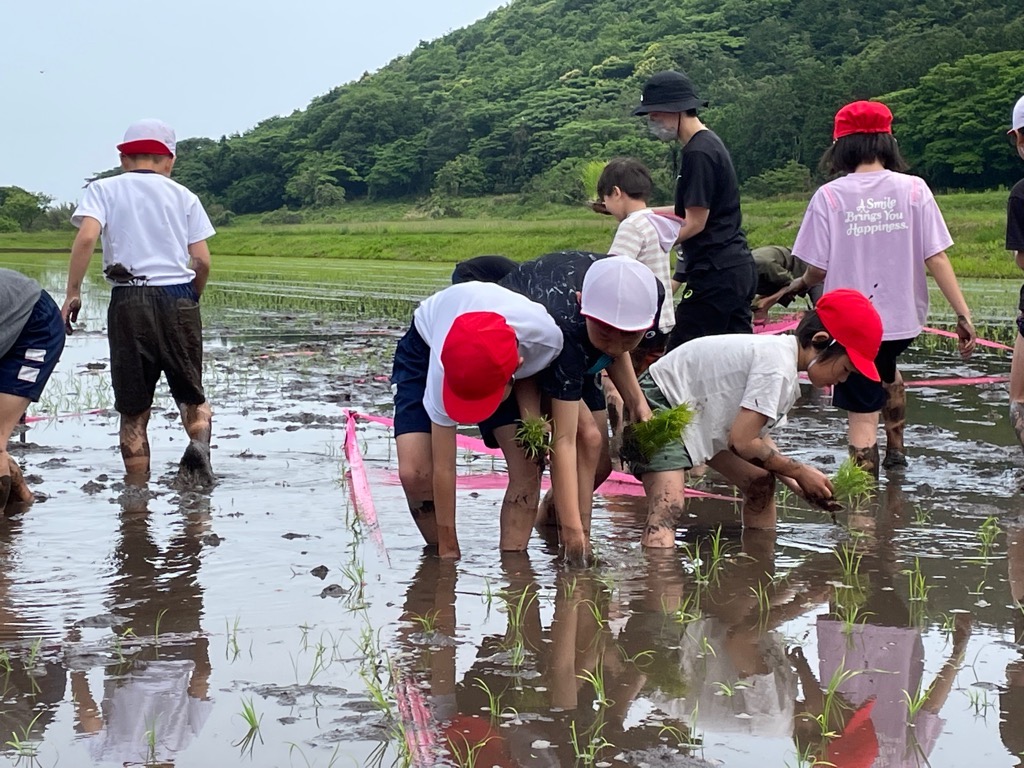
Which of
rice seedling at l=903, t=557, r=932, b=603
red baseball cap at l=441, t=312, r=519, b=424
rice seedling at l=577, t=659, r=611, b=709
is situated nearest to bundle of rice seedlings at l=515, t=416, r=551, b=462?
red baseball cap at l=441, t=312, r=519, b=424

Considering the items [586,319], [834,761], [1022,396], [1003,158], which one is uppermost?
[1003,158]

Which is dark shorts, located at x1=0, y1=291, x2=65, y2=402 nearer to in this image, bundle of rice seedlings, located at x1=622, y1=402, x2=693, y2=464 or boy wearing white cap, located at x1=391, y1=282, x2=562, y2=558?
boy wearing white cap, located at x1=391, y1=282, x2=562, y2=558

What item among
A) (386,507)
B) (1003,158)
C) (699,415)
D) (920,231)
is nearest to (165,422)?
(386,507)

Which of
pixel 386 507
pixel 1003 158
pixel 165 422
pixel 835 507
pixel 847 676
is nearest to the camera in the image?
pixel 847 676

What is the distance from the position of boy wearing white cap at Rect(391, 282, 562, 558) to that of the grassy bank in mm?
17392

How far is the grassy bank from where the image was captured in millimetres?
24484

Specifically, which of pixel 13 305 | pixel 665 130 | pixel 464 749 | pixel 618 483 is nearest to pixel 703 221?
pixel 665 130

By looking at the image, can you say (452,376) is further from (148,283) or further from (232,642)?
(148,283)

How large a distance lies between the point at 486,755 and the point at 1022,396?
383 centimetres

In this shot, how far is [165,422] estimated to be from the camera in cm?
798

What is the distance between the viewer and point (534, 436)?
4324 millimetres

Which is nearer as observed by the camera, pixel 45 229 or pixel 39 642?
pixel 39 642

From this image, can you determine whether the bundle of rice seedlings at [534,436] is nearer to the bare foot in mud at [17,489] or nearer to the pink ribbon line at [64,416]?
the bare foot in mud at [17,489]

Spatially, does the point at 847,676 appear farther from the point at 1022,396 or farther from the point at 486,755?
the point at 1022,396
